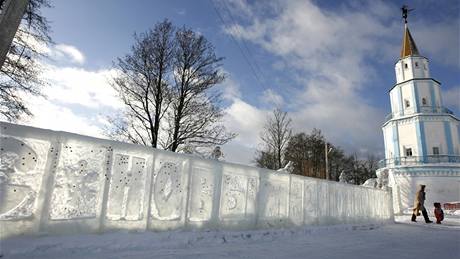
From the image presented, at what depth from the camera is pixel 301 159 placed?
38.1 meters

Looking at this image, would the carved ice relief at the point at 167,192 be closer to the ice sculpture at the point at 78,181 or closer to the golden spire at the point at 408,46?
the ice sculpture at the point at 78,181

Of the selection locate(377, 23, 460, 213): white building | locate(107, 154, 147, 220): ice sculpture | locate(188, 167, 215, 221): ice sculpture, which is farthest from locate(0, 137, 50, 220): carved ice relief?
locate(377, 23, 460, 213): white building

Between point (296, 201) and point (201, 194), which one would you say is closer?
point (201, 194)

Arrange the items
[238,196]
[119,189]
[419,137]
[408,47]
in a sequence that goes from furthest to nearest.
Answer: [408,47]
[419,137]
[238,196]
[119,189]

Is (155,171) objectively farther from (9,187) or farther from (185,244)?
(9,187)

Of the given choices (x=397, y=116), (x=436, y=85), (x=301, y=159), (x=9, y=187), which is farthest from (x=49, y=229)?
(x=436, y=85)

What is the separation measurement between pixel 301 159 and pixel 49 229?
3577 centimetres

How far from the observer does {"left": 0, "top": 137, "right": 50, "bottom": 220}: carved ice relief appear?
3.95 meters

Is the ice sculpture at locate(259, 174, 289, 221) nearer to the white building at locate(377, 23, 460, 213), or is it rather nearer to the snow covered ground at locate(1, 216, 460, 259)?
the snow covered ground at locate(1, 216, 460, 259)

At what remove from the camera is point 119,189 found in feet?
16.7

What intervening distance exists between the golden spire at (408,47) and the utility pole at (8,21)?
140 feet

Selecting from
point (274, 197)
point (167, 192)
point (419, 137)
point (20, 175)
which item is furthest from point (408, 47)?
point (20, 175)

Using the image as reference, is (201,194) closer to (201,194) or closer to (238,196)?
(201,194)

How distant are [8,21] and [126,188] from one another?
290cm
